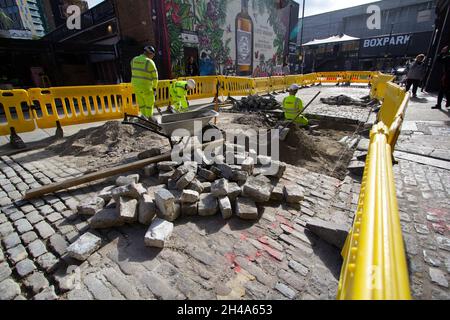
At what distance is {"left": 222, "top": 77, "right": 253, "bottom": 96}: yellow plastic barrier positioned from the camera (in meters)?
12.7

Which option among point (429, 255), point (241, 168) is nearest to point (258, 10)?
point (241, 168)

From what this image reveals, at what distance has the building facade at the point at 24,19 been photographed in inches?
1070

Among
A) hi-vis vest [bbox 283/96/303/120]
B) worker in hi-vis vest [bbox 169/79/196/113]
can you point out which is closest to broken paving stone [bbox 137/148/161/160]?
worker in hi-vis vest [bbox 169/79/196/113]

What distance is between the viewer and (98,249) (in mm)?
2166

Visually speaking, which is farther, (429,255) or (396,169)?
(396,169)

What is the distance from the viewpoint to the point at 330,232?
7.34ft

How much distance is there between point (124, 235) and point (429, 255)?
120 inches

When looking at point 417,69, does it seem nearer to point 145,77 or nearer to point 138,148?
point 145,77

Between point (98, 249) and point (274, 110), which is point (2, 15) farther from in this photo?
point (98, 249)

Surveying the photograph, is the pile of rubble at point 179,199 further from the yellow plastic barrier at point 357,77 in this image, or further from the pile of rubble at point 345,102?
the yellow plastic barrier at point 357,77

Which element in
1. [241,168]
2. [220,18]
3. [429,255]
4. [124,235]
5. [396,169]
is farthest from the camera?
[220,18]

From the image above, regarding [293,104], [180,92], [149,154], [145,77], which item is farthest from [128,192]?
[180,92]

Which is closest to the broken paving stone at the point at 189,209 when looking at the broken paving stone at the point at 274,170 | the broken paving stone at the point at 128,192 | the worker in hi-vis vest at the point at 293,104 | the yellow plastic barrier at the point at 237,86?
the broken paving stone at the point at 128,192

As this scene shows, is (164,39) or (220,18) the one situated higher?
(220,18)
